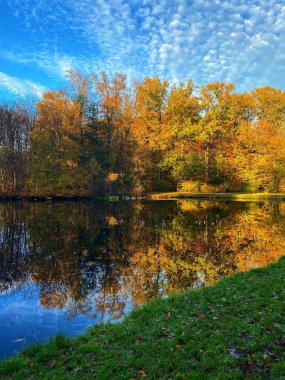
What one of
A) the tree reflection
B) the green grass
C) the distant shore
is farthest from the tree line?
the green grass

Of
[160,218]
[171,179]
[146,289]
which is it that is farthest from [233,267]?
[171,179]

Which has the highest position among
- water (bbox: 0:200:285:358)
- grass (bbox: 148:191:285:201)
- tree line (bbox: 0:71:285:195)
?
tree line (bbox: 0:71:285:195)

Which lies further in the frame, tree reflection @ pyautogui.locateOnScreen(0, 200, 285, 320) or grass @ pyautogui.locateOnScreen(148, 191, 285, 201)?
grass @ pyautogui.locateOnScreen(148, 191, 285, 201)

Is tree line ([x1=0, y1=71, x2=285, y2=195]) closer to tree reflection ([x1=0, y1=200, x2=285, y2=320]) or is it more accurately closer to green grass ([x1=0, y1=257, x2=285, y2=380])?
tree reflection ([x1=0, y1=200, x2=285, y2=320])

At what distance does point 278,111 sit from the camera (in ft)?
202

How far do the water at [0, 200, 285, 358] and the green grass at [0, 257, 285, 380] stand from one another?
45.8 inches

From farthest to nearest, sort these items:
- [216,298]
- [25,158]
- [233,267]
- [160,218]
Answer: [25,158]
[160,218]
[233,267]
[216,298]

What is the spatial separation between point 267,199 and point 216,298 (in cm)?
4382

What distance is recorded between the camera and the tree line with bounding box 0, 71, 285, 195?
46688 mm

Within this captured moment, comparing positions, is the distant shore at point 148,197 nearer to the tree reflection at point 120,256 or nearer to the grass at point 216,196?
the grass at point 216,196

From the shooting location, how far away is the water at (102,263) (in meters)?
8.49

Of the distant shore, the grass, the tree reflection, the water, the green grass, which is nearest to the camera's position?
the green grass

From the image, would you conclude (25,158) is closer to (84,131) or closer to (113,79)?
(84,131)

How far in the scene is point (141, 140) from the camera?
54531mm
